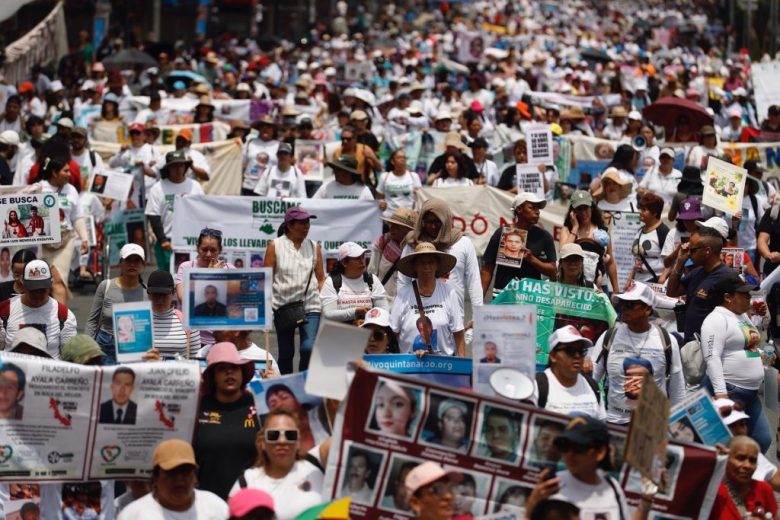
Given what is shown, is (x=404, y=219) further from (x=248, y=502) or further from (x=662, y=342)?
(x=248, y=502)

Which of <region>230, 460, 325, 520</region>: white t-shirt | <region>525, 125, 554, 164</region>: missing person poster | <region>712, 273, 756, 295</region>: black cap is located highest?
<region>525, 125, 554, 164</region>: missing person poster

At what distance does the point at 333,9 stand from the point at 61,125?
45578 millimetres

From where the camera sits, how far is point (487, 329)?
8734mm

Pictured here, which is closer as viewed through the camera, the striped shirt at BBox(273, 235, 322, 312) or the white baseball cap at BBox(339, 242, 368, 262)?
the white baseball cap at BBox(339, 242, 368, 262)

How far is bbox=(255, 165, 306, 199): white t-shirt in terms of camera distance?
1728cm

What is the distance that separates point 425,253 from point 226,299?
1429mm

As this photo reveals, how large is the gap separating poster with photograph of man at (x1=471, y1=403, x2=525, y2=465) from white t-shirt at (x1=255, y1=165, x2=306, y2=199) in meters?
9.86

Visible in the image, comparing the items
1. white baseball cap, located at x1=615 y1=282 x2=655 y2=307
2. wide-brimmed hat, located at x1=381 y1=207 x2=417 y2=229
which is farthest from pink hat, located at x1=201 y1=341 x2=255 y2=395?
wide-brimmed hat, located at x1=381 y1=207 x2=417 y2=229

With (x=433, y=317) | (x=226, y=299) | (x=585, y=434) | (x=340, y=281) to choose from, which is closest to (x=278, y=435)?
(x=585, y=434)

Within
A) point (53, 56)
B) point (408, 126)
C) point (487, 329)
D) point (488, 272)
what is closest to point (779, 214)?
point (488, 272)

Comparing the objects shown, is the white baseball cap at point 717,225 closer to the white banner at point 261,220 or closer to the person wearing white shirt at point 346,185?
the white banner at point 261,220

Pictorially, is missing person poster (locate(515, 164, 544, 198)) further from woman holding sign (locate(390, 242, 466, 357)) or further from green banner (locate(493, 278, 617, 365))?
woman holding sign (locate(390, 242, 466, 357))

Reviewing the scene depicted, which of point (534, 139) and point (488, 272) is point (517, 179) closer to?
point (534, 139)

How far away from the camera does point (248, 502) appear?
22.6 ft
